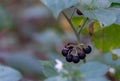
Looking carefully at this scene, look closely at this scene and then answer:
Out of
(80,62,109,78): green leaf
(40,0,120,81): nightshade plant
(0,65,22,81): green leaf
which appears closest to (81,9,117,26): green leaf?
(40,0,120,81): nightshade plant

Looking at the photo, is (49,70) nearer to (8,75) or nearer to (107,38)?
(8,75)

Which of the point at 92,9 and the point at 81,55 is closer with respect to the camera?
the point at 92,9

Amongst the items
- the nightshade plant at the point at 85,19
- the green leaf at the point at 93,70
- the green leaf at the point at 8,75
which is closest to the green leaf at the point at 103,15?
the nightshade plant at the point at 85,19

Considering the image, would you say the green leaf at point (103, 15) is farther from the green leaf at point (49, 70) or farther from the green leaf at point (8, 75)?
the green leaf at point (8, 75)

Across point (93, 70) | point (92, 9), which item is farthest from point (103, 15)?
point (93, 70)

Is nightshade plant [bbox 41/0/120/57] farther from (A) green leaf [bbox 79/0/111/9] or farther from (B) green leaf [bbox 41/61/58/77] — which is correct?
(B) green leaf [bbox 41/61/58/77]
